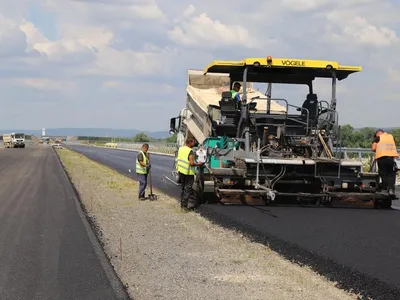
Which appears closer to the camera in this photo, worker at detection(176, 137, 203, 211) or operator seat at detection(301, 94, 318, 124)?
worker at detection(176, 137, 203, 211)

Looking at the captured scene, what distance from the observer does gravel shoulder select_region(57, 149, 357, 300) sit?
215 inches

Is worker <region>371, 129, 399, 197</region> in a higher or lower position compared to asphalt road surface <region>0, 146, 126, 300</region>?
higher

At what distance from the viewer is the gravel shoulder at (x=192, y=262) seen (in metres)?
5.46

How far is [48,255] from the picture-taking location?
6957 millimetres

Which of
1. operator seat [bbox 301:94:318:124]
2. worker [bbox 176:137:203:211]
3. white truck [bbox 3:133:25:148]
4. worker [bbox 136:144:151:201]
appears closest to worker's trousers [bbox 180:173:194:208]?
worker [bbox 176:137:203:211]

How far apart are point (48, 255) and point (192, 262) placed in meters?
1.88

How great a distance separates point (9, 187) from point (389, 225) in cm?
1105

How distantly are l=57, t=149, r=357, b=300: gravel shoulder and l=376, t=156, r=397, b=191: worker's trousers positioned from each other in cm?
415

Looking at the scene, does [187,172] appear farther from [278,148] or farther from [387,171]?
[387,171]

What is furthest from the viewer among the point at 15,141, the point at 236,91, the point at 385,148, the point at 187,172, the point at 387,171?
the point at 15,141

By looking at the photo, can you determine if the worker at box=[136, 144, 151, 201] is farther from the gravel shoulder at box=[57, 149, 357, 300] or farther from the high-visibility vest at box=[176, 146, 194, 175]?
the gravel shoulder at box=[57, 149, 357, 300]

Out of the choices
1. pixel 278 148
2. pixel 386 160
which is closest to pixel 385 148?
pixel 386 160

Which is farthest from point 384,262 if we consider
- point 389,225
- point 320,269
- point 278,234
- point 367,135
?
point 367,135

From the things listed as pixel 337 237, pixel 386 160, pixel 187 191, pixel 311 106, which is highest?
pixel 311 106
